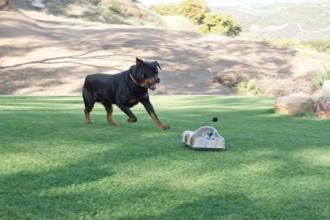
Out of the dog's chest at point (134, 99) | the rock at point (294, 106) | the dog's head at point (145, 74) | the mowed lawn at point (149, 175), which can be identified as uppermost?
the dog's head at point (145, 74)

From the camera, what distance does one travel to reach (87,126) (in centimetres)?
625

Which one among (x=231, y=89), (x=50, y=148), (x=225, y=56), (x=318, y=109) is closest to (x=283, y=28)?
(x=225, y=56)

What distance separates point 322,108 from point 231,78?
12196 millimetres

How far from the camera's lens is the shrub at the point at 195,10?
46.1 m

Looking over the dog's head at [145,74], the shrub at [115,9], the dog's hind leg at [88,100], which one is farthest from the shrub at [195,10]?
the dog's head at [145,74]

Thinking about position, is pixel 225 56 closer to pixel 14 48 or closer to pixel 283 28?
pixel 14 48

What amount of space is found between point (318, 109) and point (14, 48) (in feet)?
52.7

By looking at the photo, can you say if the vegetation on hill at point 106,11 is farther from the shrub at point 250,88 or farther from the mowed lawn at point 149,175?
the mowed lawn at point 149,175

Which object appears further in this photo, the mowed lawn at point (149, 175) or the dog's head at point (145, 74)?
the dog's head at point (145, 74)

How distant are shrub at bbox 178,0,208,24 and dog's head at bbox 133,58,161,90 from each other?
40955mm

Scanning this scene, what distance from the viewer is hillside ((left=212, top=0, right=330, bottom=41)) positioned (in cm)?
8806

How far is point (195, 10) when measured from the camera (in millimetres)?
46250

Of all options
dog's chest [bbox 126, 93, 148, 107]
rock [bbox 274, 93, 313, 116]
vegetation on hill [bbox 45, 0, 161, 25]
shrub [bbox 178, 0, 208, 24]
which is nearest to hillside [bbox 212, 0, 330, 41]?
shrub [bbox 178, 0, 208, 24]

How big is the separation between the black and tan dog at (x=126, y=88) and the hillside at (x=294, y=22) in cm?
7405
